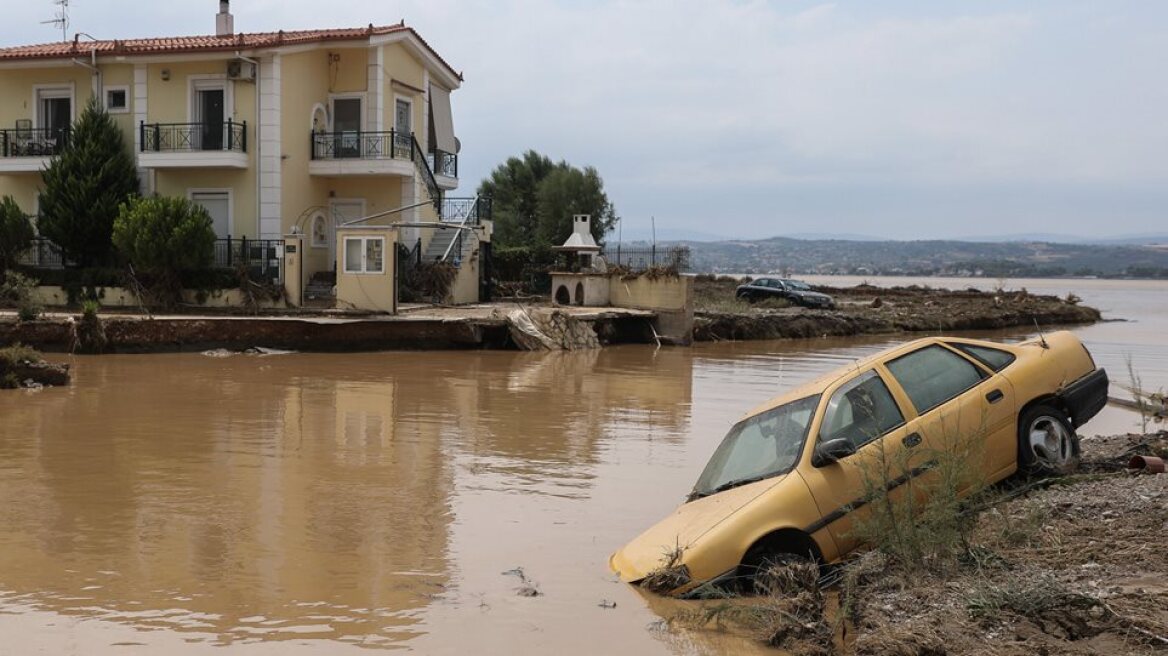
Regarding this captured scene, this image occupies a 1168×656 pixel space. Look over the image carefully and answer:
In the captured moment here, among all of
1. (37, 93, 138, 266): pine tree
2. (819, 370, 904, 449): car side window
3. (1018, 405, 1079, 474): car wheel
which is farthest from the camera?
(37, 93, 138, 266): pine tree

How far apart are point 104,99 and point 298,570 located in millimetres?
29663

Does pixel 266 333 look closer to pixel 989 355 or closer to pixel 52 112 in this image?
pixel 52 112

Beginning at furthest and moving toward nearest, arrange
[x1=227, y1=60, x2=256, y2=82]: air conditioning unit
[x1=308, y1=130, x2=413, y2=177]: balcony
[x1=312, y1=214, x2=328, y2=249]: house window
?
1. [x1=312, y1=214, x2=328, y2=249]: house window
2. [x1=308, y1=130, x2=413, y2=177]: balcony
3. [x1=227, y1=60, x2=256, y2=82]: air conditioning unit

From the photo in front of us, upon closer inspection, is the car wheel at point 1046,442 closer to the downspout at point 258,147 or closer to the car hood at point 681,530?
the car hood at point 681,530

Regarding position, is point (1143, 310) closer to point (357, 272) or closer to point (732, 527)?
point (357, 272)

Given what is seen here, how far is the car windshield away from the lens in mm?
7738

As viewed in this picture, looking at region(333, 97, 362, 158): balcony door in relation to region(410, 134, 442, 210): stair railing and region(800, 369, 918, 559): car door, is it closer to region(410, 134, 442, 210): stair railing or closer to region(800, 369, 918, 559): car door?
region(410, 134, 442, 210): stair railing

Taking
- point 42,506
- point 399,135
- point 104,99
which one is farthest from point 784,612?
point 104,99

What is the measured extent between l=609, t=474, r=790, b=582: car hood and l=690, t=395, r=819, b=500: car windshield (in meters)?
0.13

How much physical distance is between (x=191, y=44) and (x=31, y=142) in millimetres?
6141

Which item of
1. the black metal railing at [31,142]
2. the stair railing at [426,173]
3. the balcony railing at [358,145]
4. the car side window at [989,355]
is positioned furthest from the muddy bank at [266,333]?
the car side window at [989,355]

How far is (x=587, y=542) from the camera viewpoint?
9109 millimetres

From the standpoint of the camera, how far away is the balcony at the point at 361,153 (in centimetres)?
3316

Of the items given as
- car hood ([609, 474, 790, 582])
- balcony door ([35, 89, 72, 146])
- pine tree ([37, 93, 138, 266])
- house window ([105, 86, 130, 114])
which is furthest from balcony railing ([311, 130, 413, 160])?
car hood ([609, 474, 790, 582])
